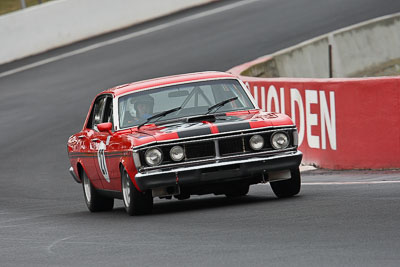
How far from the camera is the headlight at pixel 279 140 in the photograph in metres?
11.0

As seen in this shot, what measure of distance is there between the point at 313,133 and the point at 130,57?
47.5 ft

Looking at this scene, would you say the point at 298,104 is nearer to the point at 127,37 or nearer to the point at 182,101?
the point at 182,101

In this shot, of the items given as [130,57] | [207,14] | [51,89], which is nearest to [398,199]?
[51,89]

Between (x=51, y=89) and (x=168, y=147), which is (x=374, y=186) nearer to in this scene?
(x=168, y=147)

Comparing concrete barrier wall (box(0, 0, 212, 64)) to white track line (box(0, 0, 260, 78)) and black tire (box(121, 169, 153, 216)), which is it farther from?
black tire (box(121, 169, 153, 216))

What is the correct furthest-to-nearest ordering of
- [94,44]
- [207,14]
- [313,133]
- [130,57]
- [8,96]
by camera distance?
[207,14]
[94,44]
[130,57]
[8,96]
[313,133]

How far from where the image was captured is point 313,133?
15438 mm

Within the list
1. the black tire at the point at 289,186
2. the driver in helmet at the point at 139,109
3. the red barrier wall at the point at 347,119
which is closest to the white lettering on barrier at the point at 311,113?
the red barrier wall at the point at 347,119

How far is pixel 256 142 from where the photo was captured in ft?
35.8

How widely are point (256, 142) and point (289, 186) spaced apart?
81 centimetres

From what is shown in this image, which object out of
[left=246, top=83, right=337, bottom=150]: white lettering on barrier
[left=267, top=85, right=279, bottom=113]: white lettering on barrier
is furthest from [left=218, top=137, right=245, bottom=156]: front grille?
[left=267, top=85, right=279, bottom=113]: white lettering on barrier

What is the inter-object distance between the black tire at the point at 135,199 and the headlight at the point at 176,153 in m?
0.53

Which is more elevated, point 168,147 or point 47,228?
point 168,147

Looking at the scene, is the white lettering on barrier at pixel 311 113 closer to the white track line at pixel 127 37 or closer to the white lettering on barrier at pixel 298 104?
the white lettering on barrier at pixel 298 104
